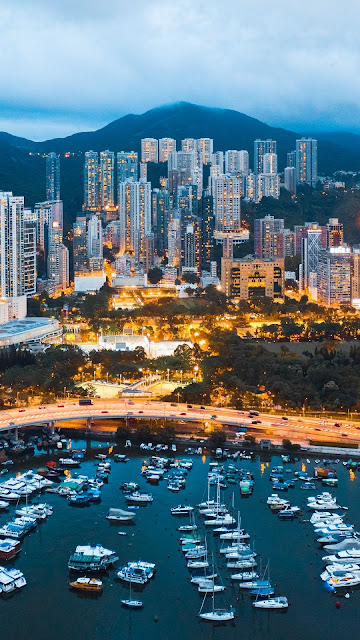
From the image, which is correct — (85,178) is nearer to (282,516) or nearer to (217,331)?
(217,331)

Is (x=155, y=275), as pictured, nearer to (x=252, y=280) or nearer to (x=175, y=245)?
(x=175, y=245)

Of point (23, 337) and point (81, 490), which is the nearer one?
point (81, 490)

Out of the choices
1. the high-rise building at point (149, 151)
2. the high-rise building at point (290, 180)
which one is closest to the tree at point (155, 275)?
the high-rise building at point (290, 180)

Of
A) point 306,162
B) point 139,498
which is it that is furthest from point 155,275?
point 139,498

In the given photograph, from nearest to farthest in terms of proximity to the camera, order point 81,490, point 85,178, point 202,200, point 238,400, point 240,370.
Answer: point 81,490, point 238,400, point 240,370, point 202,200, point 85,178

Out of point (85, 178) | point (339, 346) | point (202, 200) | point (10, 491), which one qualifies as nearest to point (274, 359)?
point (339, 346)

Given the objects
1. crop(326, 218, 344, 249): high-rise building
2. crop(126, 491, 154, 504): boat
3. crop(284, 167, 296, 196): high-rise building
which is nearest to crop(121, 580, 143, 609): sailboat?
crop(126, 491, 154, 504): boat
